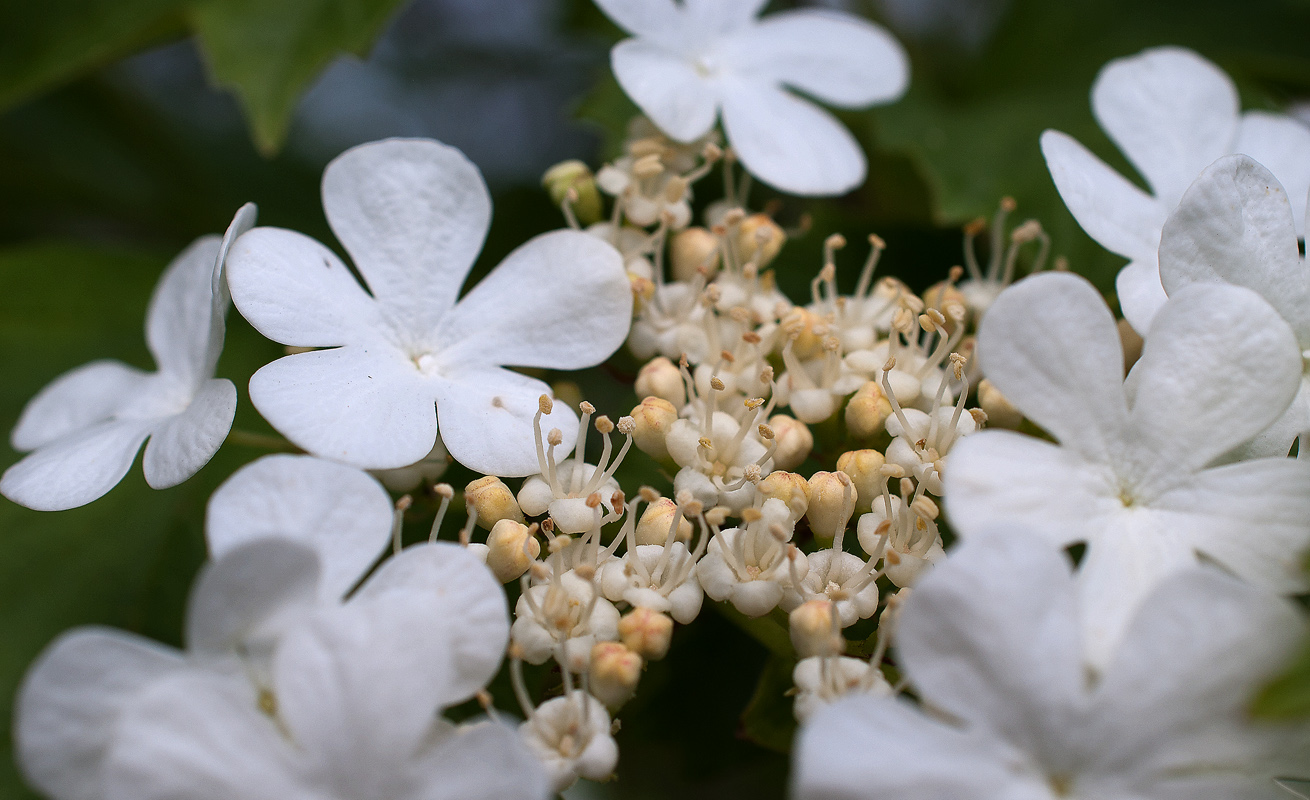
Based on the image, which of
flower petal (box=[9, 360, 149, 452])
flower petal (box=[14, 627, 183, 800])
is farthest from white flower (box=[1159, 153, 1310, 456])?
flower petal (box=[9, 360, 149, 452])

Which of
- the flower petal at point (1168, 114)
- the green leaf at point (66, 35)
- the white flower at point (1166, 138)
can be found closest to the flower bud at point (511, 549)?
the white flower at point (1166, 138)

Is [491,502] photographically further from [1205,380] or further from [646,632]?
[1205,380]

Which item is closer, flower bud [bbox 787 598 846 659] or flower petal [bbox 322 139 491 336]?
flower bud [bbox 787 598 846 659]

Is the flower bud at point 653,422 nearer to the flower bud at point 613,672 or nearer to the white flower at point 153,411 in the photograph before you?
the flower bud at point 613,672

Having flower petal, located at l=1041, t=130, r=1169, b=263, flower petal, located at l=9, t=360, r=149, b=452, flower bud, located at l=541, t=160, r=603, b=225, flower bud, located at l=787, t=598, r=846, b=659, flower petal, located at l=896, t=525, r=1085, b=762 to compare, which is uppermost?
flower petal, located at l=1041, t=130, r=1169, b=263

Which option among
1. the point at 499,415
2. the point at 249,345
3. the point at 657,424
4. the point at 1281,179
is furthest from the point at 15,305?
the point at 1281,179

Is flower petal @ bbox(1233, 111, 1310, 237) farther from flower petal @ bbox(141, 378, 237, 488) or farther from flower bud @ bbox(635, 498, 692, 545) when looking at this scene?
flower petal @ bbox(141, 378, 237, 488)
